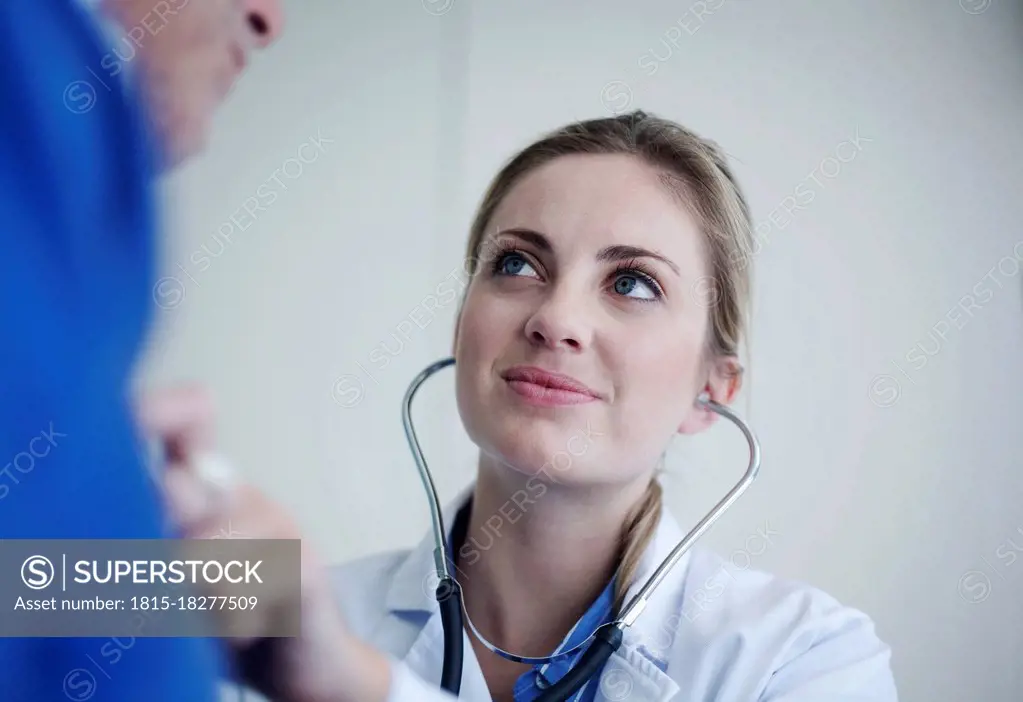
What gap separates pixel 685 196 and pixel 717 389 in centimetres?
17

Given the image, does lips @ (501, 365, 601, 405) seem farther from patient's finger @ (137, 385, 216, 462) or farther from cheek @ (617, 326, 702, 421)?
patient's finger @ (137, 385, 216, 462)

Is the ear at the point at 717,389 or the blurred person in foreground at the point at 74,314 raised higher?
the blurred person in foreground at the point at 74,314

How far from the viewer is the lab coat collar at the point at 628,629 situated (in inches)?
25.7

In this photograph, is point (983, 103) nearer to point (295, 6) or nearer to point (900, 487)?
point (900, 487)

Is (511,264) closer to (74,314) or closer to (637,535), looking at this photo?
(637,535)

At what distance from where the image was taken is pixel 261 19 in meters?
0.39

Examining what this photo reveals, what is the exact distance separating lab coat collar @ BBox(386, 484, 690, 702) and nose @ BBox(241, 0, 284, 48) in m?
0.49

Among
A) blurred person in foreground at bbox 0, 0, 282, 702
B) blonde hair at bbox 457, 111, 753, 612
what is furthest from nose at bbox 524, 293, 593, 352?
blurred person in foreground at bbox 0, 0, 282, 702

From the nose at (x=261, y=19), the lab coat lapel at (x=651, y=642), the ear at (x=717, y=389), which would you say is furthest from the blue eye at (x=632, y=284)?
the nose at (x=261, y=19)

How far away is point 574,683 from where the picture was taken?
582 millimetres

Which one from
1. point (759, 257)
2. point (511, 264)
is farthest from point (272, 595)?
point (759, 257)

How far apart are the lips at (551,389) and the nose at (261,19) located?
33 cm

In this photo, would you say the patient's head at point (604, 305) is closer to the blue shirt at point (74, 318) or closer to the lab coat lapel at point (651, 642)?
the lab coat lapel at point (651, 642)

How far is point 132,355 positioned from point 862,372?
2.41 ft
